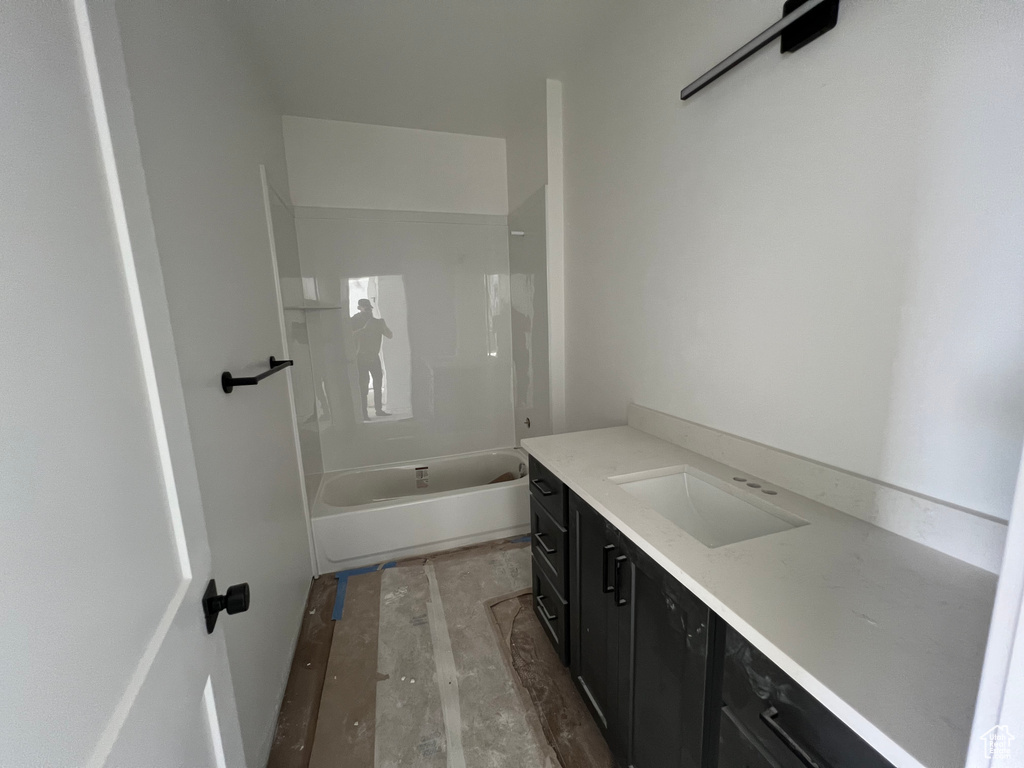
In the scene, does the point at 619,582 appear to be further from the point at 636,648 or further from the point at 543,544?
the point at 543,544

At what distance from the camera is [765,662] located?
26.0 inches

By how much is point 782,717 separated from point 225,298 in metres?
1.66

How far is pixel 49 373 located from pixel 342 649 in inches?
71.5

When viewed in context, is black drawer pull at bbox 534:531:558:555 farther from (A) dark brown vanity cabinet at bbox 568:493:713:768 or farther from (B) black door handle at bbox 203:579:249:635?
(B) black door handle at bbox 203:579:249:635

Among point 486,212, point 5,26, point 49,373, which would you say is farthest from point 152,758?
point 486,212

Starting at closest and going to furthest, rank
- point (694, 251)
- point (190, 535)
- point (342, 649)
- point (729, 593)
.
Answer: point (190, 535), point (729, 593), point (694, 251), point (342, 649)

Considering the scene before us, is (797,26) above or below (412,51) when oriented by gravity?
below

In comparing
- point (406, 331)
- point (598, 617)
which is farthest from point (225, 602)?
point (406, 331)

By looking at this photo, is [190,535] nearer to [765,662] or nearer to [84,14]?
[84,14]

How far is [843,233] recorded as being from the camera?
3.17 ft

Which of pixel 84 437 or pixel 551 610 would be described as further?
pixel 551 610

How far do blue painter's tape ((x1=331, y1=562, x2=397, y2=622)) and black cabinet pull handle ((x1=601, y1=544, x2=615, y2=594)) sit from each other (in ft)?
4.75

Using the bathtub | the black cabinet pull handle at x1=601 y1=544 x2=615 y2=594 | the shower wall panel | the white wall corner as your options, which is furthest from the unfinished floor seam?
the shower wall panel

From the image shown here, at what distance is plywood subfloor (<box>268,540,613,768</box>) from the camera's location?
1.30 metres
